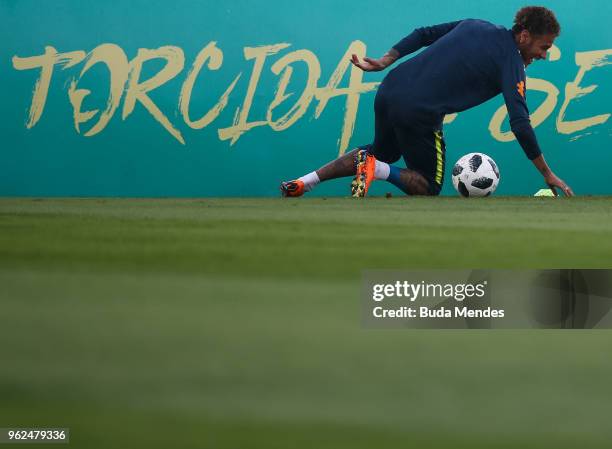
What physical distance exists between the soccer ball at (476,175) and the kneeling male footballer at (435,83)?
11cm

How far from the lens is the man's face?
4.09 meters

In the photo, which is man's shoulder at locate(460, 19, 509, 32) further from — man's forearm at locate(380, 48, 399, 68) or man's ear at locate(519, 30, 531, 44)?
man's forearm at locate(380, 48, 399, 68)

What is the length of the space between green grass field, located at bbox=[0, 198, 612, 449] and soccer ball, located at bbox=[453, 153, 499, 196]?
2.63 meters

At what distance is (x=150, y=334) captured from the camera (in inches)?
41.0

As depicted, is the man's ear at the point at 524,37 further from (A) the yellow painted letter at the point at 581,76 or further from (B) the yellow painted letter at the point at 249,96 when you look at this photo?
(B) the yellow painted letter at the point at 249,96

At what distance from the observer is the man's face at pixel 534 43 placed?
13.4 ft

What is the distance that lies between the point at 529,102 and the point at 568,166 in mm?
458

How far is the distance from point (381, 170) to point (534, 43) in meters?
0.84

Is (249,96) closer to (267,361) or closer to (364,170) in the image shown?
(364,170)

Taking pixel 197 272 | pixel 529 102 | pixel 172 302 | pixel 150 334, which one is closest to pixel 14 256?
pixel 197 272

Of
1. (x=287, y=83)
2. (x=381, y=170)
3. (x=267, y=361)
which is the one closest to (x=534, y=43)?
(x=381, y=170)

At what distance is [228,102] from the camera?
5.84 meters

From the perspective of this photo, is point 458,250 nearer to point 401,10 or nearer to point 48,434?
point 48,434

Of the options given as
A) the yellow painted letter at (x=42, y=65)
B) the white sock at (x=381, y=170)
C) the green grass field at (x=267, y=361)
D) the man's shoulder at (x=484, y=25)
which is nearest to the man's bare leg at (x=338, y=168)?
the white sock at (x=381, y=170)
